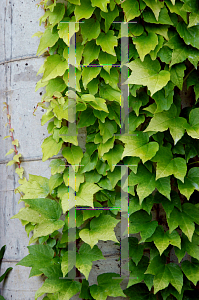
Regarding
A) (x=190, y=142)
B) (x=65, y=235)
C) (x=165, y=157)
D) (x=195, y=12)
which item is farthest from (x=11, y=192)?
(x=195, y=12)

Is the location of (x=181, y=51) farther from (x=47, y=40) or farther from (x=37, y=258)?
(x=37, y=258)

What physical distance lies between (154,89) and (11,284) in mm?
973

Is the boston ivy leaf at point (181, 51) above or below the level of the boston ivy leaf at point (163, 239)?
above

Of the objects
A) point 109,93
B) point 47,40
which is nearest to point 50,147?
point 109,93

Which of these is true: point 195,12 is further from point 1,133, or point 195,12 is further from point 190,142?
point 1,133

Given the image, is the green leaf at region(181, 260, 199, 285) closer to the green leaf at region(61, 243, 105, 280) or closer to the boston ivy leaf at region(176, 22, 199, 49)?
the green leaf at region(61, 243, 105, 280)

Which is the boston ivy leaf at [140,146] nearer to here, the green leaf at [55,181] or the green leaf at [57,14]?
the green leaf at [55,181]

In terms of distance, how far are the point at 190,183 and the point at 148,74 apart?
426 mm

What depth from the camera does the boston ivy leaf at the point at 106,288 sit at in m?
1.02

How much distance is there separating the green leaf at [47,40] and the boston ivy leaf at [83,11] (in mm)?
122

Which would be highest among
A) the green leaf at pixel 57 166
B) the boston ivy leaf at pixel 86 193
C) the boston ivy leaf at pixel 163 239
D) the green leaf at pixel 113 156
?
the green leaf at pixel 113 156

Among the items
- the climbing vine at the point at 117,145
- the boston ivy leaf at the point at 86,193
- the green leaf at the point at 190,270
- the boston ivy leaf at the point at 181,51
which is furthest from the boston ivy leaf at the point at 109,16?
the green leaf at the point at 190,270

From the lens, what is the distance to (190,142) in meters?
1.08

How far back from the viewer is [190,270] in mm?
1029
